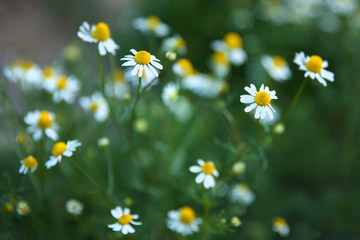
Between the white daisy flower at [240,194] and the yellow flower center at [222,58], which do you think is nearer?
the white daisy flower at [240,194]

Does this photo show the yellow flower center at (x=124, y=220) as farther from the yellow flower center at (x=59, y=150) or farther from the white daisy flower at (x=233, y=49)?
the white daisy flower at (x=233, y=49)

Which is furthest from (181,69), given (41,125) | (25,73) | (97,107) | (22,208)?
(22,208)

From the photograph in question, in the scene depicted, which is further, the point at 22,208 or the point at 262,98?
the point at 22,208

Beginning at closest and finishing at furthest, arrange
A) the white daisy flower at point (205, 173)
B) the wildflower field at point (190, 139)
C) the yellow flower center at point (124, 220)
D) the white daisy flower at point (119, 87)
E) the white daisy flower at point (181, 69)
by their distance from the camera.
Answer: the yellow flower center at point (124, 220), the white daisy flower at point (205, 173), the wildflower field at point (190, 139), the white daisy flower at point (181, 69), the white daisy flower at point (119, 87)

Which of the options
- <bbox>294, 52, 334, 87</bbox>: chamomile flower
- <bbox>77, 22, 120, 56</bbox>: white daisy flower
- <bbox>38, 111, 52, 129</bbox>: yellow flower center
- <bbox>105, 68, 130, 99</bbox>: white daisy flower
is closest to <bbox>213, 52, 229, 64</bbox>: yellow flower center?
<bbox>105, 68, 130, 99</bbox>: white daisy flower

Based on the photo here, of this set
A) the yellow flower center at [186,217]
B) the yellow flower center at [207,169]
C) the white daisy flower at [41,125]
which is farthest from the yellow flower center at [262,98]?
the white daisy flower at [41,125]

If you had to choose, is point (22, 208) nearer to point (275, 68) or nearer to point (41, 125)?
point (41, 125)

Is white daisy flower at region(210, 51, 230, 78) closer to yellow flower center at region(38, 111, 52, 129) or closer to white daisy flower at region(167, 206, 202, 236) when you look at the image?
white daisy flower at region(167, 206, 202, 236)

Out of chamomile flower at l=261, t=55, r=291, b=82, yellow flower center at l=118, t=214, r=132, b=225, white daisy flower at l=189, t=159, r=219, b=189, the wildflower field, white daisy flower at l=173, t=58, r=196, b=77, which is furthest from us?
chamomile flower at l=261, t=55, r=291, b=82
